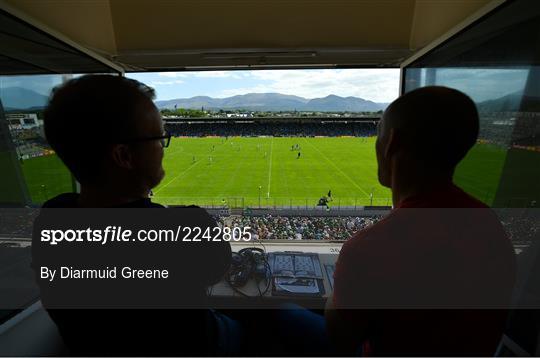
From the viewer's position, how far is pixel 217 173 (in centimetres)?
1970

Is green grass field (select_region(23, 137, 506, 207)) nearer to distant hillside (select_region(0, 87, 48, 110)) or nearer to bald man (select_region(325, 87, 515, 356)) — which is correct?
distant hillside (select_region(0, 87, 48, 110))

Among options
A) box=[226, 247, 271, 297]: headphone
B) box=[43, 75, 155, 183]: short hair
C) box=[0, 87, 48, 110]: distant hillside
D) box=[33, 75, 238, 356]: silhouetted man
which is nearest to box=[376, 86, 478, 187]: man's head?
box=[33, 75, 238, 356]: silhouetted man

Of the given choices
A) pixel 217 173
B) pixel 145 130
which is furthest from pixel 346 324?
pixel 217 173

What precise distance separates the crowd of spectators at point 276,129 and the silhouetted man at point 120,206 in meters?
30.0

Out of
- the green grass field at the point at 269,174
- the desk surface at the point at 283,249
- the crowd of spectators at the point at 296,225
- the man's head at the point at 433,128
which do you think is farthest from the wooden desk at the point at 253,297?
the green grass field at the point at 269,174

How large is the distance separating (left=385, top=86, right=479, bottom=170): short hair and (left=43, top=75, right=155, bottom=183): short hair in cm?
65

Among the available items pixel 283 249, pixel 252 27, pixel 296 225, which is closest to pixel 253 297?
pixel 283 249

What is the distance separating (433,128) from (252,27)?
4.92 feet

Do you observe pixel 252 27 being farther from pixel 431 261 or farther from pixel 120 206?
pixel 431 261

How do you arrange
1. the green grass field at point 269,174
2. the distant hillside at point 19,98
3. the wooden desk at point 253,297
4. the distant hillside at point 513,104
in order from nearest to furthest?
the distant hillside at point 513,104 → the distant hillside at point 19,98 → the wooden desk at point 253,297 → the green grass field at point 269,174

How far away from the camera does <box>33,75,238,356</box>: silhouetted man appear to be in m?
0.66

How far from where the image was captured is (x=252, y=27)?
73.9 inches

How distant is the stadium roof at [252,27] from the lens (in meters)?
1.77

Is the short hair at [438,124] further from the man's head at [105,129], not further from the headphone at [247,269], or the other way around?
the headphone at [247,269]
